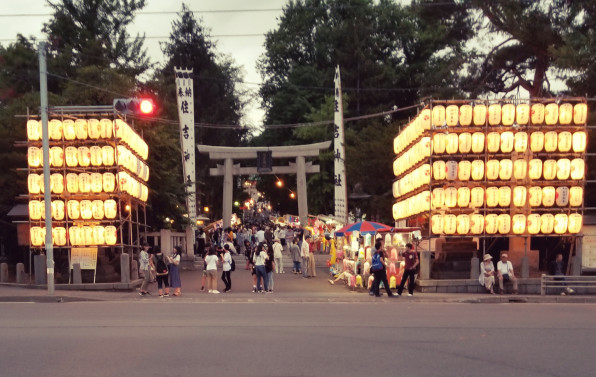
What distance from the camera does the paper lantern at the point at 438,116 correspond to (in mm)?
25062

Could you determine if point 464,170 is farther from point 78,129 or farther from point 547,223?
point 78,129

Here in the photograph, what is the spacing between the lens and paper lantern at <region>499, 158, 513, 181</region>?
24.9 meters

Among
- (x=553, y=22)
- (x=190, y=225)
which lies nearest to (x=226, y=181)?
(x=190, y=225)

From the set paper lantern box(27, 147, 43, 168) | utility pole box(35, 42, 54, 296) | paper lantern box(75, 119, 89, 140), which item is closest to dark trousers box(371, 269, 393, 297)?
utility pole box(35, 42, 54, 296)

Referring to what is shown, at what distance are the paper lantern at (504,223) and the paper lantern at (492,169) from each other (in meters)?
1.48

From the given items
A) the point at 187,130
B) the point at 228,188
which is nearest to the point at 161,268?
the point at 187,130

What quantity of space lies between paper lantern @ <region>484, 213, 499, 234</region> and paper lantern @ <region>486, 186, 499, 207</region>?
17.8 inches

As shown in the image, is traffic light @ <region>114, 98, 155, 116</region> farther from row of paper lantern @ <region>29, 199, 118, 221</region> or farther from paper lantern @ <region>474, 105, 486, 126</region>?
paper lantern @ <region>474, 105, 486, 126</region>

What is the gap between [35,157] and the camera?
23.8 m

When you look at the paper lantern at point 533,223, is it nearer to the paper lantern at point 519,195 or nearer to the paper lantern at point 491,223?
the paper lantern at point 519,195

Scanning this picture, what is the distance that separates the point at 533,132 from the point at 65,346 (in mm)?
19544

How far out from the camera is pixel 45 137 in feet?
70.1

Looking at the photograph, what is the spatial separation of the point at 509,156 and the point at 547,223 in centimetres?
289

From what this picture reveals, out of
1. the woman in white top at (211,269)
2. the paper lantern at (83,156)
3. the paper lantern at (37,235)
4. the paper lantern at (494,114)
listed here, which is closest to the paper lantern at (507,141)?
the paper lantern at (494,114)
